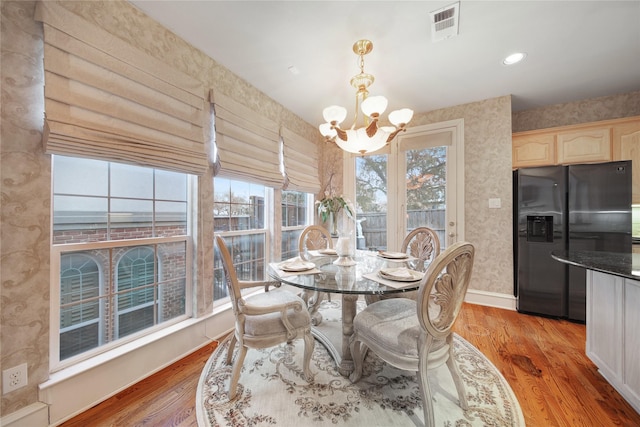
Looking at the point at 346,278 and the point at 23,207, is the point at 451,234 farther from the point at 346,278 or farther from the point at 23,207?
the point at 23,207

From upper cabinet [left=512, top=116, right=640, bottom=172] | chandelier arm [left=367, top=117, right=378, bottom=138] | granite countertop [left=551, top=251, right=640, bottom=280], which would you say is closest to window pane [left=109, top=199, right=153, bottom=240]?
chandelier arm [left=367, top=117, right=378, bottom=138]

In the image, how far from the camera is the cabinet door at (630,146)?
2436 millimetres

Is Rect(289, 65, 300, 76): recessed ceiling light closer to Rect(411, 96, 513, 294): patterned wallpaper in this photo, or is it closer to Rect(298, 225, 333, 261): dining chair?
Rect(298, 225, 333, 261): dining chair

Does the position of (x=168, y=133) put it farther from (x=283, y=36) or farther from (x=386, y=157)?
(x=386, y=157)

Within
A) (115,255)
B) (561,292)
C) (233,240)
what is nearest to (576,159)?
(561,292)

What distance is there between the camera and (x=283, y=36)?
1.94 metres

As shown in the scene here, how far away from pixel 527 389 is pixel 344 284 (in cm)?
144

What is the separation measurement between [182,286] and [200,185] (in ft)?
2.96

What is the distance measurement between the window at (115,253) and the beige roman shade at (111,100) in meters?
0.25

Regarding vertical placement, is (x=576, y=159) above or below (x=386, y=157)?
below

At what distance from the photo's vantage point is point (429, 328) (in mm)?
1199

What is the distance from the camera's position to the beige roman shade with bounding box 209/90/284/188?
2.25 metres

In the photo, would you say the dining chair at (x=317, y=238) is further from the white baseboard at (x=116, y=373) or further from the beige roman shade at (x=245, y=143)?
the white baseboard at (x=116, y=373)

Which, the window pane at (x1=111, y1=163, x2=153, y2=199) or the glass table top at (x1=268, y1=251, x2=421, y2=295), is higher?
the window pane at (x1=111, y1=163, x2=153, y2=199)
